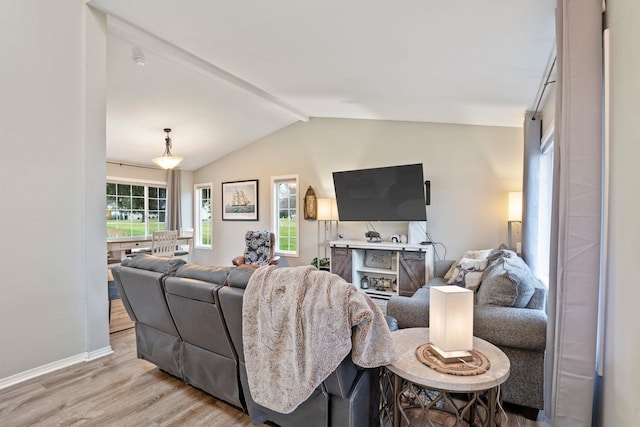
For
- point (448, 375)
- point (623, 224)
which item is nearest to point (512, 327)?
point (448, 375)

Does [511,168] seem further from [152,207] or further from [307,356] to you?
[152,207]

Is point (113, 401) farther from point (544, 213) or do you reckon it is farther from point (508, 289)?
point (544, 213)

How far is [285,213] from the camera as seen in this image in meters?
6.21

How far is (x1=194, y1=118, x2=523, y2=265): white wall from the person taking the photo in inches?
170

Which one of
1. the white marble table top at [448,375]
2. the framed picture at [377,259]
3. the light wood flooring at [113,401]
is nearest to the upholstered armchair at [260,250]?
the framed picture at [377,259]

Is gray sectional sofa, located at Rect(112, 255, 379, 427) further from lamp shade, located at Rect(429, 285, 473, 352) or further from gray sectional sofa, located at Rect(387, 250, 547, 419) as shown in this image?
gray sectional sofa, located at Rect(387, 250, 547, 419)

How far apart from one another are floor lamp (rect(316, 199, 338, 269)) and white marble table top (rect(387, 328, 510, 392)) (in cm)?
353

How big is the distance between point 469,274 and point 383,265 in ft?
5.67

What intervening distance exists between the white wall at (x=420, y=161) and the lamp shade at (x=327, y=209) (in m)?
0.34

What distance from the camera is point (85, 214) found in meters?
2.74

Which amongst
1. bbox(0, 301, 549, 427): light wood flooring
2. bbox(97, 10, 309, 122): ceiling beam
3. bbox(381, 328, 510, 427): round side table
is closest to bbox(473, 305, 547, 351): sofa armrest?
bbox(381, 328, 510, 427): round side table

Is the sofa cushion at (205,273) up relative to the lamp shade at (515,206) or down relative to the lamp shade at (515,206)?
down

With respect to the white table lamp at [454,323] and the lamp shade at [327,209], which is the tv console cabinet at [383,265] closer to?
the lamp shade at [327,209]

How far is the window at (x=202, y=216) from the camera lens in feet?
24.1
